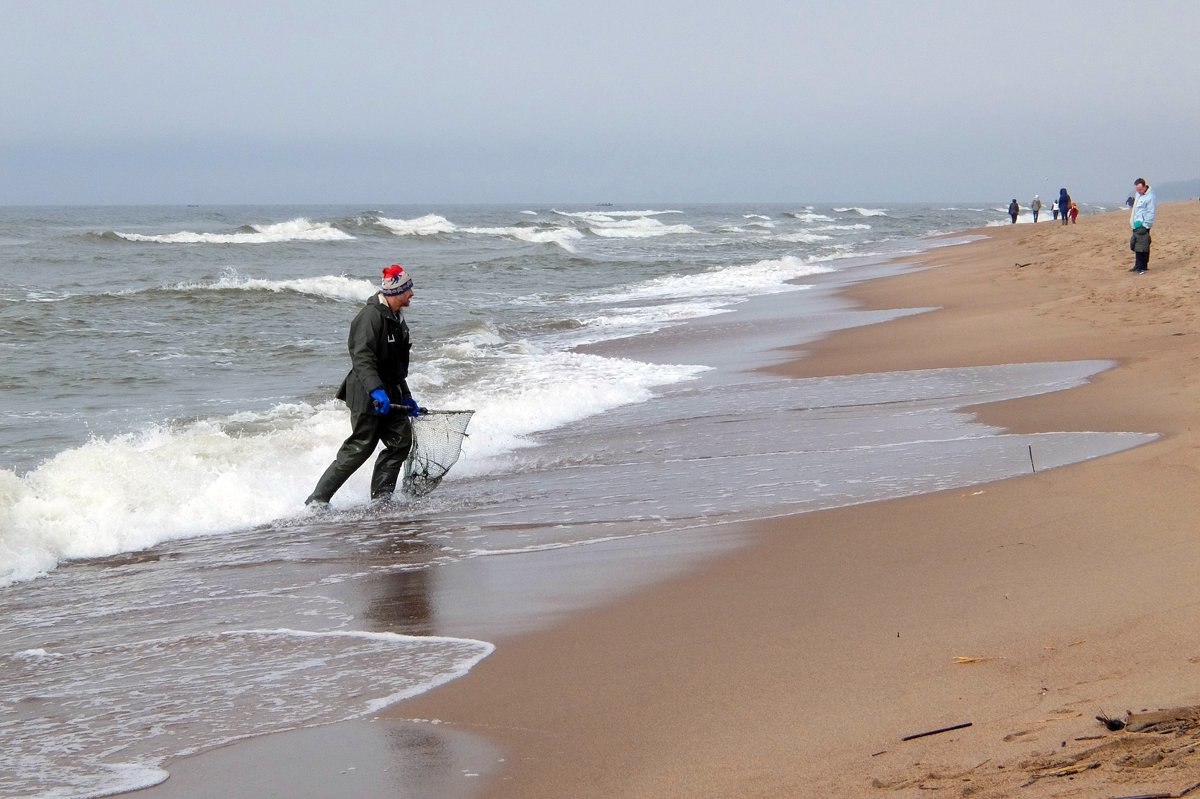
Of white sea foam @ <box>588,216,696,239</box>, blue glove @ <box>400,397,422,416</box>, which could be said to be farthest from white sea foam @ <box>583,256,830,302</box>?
white sea foam @ <box>588,216,696,239</box>

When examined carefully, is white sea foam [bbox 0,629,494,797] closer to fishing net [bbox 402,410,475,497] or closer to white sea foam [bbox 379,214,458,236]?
fishing net [bbox 402,410,475,497]

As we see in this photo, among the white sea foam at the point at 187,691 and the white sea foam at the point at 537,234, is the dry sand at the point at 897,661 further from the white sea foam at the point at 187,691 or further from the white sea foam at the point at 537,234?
the white sea foam at the point at 537,234

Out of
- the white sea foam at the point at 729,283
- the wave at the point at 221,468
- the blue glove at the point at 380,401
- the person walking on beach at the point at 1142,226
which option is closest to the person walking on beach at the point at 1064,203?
the white sea foam at the point at 729,283

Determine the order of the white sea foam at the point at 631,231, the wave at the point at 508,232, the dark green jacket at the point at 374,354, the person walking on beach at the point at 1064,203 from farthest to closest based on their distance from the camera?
the white sea foam at the point at 631,231 < the wave at the point at 508,232 < the person walking on beach at the point at 1064,203 < the dark green jacket at the point at 374,354

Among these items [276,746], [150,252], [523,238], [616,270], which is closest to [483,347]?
[276,746]

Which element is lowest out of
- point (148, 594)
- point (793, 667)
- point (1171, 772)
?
point (148, 594)

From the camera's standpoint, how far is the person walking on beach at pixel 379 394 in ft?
23.3

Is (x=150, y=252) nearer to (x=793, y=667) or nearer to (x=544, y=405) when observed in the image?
(x=544, y=405)

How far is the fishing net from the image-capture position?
7434mm

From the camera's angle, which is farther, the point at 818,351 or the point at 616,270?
the point at 616,270

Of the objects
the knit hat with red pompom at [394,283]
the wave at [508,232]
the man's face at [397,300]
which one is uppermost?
the wave at [508,232]

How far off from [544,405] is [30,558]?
5.11 metres

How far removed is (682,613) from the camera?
15.3 ft

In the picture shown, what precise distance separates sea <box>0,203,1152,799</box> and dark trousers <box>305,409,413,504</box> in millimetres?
152
